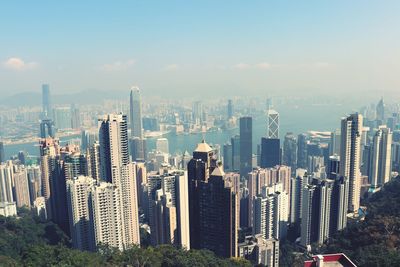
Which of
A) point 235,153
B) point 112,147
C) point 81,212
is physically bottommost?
point 235,153

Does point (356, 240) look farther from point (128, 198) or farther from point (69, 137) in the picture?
point (69, 137)

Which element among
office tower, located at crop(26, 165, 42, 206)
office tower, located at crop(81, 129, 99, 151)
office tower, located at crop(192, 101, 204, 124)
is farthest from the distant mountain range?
office tower, located at crop(26, 165, 42, 206)

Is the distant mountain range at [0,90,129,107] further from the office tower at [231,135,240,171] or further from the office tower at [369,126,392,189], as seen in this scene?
the office tower at [369,126,392,189]

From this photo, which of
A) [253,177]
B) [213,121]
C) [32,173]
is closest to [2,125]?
[213,121]

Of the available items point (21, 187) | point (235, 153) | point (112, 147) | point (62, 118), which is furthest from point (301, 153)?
point (62, 118)

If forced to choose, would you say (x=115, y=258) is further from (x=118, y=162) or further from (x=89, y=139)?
(x=89, y=139)

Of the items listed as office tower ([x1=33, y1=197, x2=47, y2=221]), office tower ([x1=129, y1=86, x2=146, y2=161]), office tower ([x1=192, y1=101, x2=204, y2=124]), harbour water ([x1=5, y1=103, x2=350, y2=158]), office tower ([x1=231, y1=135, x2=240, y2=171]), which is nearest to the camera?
office tower ([x1=33, y1=197, x2=47, y2=221])
